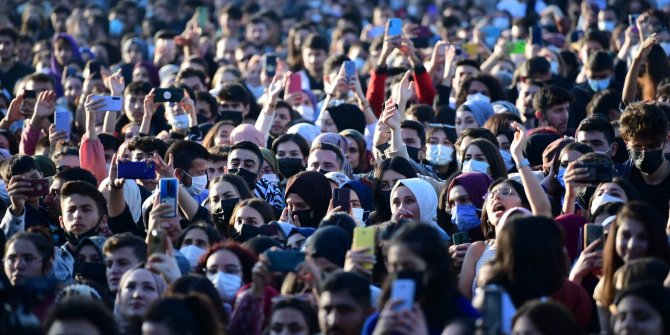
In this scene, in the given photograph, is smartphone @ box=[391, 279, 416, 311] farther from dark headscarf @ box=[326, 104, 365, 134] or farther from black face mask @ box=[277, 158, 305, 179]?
dark headscarf @ box=[326, 104, 365, 134]

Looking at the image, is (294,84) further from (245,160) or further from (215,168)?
(245,160)

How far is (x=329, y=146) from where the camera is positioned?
1144 centimetres

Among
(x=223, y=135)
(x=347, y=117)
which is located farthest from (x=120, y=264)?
(x=347, y=117)

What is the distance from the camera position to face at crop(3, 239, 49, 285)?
8930 millimetres

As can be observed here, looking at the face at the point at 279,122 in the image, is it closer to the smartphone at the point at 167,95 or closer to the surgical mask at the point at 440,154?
the smartphone at the point at 167,95

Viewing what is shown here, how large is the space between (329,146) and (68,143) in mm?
2354

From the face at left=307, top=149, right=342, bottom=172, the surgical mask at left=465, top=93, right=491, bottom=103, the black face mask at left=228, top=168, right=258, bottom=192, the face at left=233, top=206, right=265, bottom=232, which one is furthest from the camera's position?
the surgical mask at left=465, top=93, right=491, bottom=103

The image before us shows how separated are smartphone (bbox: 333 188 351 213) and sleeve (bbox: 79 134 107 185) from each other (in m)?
2.51

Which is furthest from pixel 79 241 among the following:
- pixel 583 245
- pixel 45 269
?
pixel 583 245

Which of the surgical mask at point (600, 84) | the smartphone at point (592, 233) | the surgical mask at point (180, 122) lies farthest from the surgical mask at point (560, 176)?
the surgical mask at point (600, 84)

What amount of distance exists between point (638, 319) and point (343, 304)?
4.31 feet

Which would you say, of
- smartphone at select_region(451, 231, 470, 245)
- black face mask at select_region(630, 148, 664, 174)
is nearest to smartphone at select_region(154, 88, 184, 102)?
smartphone at select_region(451, 231, 470, 245)

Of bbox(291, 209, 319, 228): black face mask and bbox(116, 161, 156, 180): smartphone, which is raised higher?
bbox(116, 161, 156, 180): smartphone

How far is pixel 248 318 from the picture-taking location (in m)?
7.92
